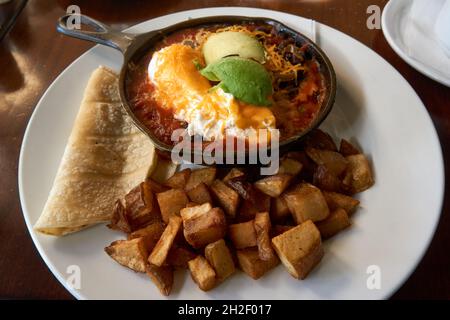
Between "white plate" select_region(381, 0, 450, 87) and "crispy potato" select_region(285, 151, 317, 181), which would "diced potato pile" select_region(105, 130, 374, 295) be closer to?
"crispy potato" select_region(285, 151, 317, 181)

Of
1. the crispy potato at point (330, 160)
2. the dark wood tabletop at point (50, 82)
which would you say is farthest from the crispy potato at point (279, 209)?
the dark wood tabletop at point (50, 82)

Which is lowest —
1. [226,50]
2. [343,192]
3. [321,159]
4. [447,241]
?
[447,241]

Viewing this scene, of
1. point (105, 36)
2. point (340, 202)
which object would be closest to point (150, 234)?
point (340, 202)

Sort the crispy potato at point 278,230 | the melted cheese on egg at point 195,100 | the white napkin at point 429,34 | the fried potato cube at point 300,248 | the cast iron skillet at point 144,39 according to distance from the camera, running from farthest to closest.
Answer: the white napkin at point 429,34, the cast iron skillet at point 144,39, the melted cheese on egg at point 195,100, the crispy potato at point 278,230, the fried potato cube at point 300,248

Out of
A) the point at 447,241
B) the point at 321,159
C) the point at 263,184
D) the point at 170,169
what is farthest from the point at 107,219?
the point at 447,241

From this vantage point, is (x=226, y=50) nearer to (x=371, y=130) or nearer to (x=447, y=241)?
(x=371, y=130)

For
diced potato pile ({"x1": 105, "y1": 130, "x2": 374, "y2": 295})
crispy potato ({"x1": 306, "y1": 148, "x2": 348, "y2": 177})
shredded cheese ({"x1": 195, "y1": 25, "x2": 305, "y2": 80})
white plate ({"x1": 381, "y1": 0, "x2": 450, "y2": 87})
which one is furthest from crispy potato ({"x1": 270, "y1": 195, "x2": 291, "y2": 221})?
white plate ({"x1": 381, "y1": 0, "x2": 450, "y2": 87})

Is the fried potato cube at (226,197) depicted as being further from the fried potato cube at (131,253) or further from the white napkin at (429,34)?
the white napkin at (429,34)
